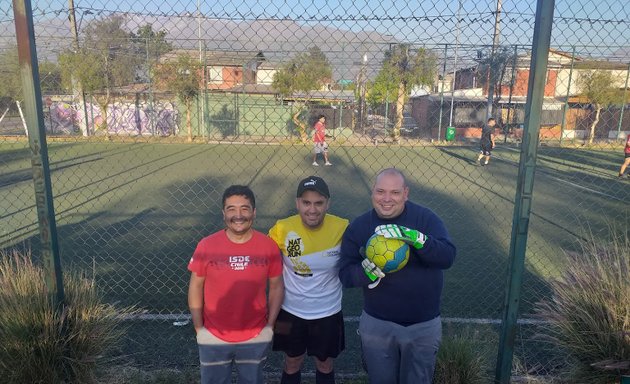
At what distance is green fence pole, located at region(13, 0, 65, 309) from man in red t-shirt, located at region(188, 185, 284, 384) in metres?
1.07

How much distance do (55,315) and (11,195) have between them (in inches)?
390

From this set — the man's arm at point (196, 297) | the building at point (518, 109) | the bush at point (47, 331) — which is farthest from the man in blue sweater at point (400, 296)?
the building at point (518, 109)

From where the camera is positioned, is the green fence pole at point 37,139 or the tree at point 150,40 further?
the tree at point 150,40

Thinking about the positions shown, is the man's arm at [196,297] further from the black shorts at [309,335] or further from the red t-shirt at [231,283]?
the black shorts at [309,335]

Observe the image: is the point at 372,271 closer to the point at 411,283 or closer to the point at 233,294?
the point at 411,283

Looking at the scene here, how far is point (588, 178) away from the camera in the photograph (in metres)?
15.4

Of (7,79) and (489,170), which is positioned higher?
(7,79)

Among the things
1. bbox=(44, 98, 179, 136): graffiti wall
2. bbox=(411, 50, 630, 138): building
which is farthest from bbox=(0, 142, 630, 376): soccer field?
bbox=(44, 98, 179, 136): graffiti wall

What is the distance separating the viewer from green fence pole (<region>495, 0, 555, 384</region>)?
273cm

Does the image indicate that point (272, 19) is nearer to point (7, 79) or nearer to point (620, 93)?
point (7, 79)

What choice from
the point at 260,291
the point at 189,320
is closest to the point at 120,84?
the point at 189,320

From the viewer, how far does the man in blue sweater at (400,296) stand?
263 centimetres

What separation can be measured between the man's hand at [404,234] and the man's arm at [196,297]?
3.93ft

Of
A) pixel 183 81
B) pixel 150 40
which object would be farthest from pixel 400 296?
pixel 183 81
